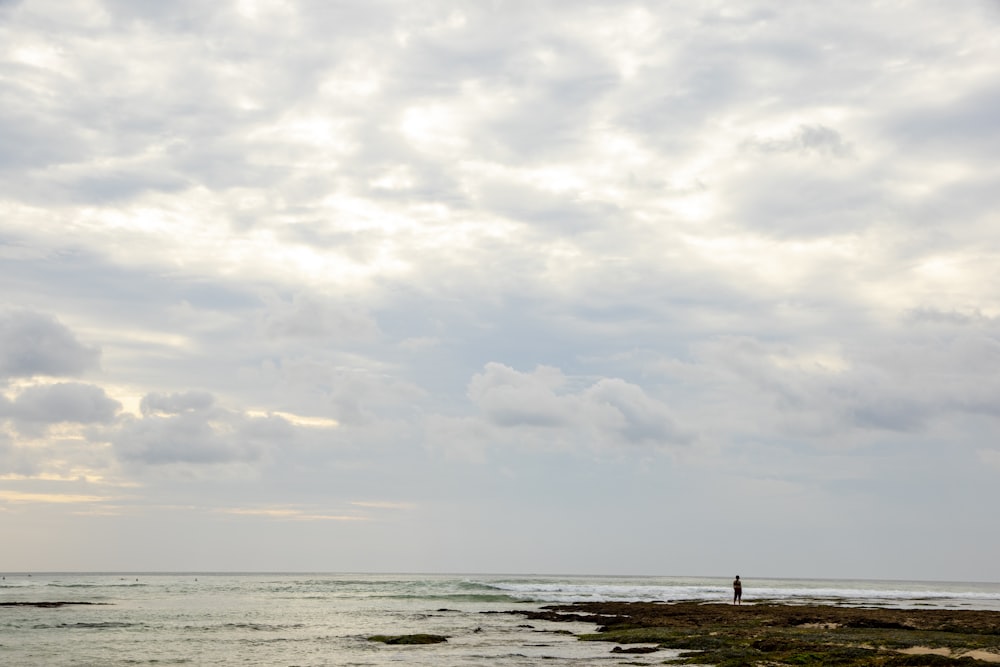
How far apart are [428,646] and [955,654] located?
2594 cm

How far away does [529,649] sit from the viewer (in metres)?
41.8

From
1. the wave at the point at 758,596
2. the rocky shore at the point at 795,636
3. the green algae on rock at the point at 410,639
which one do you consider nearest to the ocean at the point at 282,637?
the green algae on rock at the point at 410,639

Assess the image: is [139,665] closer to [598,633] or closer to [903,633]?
[598,633]

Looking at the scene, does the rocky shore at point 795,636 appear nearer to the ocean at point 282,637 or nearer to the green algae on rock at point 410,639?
the ocean at point 282,637

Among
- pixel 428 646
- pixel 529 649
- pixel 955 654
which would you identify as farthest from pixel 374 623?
pixel 955 654

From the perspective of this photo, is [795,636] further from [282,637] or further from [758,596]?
[758,596]

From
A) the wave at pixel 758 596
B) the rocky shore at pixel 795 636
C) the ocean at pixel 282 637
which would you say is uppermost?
the rocky shore at pixel 795 636

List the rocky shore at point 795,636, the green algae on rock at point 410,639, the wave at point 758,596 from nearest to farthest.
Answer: the rocky shore at point 795,636 < the green algae on rock at point 410,639 < the wave at point 758,596

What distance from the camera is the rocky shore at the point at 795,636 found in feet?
111

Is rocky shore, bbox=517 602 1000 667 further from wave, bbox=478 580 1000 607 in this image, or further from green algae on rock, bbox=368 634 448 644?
wave, bbox=478 580 1000 607

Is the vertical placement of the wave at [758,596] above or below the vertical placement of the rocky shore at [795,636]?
below

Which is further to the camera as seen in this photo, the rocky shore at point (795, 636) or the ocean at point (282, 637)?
the ocean at point (282, 637)

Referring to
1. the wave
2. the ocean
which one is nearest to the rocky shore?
the ocean

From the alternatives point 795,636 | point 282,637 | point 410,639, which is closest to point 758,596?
point 795,636
